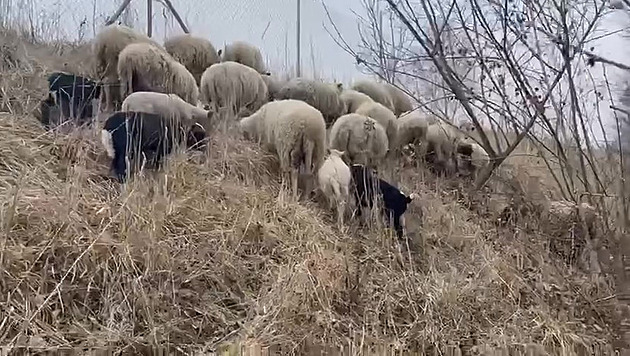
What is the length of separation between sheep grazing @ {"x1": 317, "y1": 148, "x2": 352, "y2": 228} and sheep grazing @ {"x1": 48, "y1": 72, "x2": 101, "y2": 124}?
1.96 m

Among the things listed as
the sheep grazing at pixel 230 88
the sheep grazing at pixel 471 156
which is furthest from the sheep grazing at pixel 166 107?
the sheep grazing at pixel 471 156

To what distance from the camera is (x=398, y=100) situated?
8570mm

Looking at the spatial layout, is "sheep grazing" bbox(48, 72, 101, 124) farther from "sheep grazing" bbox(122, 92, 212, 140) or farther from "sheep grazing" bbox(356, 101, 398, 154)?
"sheep grazing" bbox(356, 101, 398, 154)

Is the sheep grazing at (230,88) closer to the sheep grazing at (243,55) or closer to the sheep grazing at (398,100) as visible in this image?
the sheep grazing at (243,55)

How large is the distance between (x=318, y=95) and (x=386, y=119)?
86 centimetres

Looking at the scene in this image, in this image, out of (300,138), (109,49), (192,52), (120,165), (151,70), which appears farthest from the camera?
(192,52)

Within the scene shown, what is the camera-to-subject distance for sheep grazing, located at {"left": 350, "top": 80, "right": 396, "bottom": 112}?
8.20 m

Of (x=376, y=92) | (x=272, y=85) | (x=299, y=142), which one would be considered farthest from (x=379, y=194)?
(x=376, y=92)

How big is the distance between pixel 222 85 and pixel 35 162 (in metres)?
2.43

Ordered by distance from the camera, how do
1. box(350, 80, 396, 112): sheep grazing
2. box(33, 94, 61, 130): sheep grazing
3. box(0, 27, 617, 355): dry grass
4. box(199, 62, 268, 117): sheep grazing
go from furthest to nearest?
box(350, 80, 396, 112): sheep grazing, box(199, 62, 268, 117): sheep grazing, box(33, 94, 61, 130): sheep grazing, box(0, 27, 617, 355): dry grass

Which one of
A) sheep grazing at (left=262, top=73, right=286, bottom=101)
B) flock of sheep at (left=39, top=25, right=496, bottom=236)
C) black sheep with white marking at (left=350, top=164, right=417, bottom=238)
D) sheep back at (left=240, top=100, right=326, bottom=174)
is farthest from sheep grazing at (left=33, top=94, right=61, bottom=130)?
sheep grazing at (left=262, top=73, right=286, bottom=101)

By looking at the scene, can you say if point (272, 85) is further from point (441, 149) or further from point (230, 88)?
point (441, 149)

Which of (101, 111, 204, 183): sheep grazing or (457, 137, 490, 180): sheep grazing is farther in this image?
(457, 137, 490, 180): sheep grazing

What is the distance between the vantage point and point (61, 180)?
4254 mm
